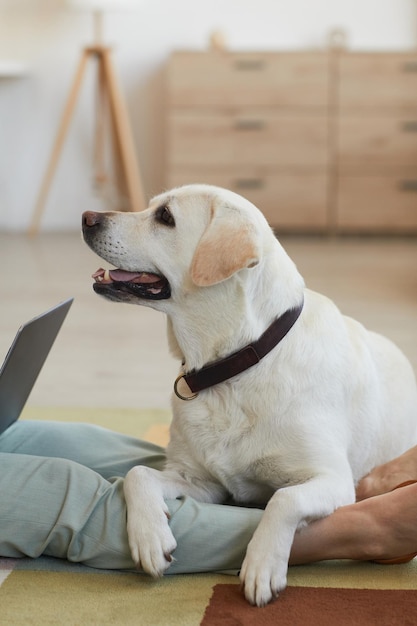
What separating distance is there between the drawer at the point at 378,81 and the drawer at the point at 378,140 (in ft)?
0.28

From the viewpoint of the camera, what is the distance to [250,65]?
19.1 feet

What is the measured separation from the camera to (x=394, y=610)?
1.45 m

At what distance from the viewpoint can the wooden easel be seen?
5.78 metres

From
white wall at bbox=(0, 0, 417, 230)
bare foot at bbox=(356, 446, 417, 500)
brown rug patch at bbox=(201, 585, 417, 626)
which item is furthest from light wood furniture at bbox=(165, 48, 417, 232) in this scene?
brown rug patch at bbox=(201, 585, 417, 626)

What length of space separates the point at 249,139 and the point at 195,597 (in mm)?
4702

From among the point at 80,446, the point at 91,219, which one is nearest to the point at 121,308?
the point at 80,446

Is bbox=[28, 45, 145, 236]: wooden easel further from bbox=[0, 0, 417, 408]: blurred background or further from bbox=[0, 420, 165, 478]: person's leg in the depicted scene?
bbox=[0, 420, 165, 478]: person's leg

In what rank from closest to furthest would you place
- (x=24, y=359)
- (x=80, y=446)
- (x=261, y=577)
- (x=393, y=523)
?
1. (x=261, y=577)
2. (x=393, y=523)
3. (x=24, y=359)
4. (x=80, y=446)

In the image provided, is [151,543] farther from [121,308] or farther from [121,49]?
[121,49]

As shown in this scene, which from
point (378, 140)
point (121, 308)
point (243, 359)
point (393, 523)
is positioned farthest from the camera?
point (378, 140)

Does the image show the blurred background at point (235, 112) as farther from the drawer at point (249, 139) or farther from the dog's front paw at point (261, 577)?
the dog's front paw at point (261, 577)

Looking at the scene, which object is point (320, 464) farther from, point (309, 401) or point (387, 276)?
point (387, 276)

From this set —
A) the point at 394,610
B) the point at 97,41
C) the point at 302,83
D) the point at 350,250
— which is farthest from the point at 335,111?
the point at 394,610

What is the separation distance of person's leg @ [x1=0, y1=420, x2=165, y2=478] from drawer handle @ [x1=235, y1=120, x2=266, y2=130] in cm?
416
